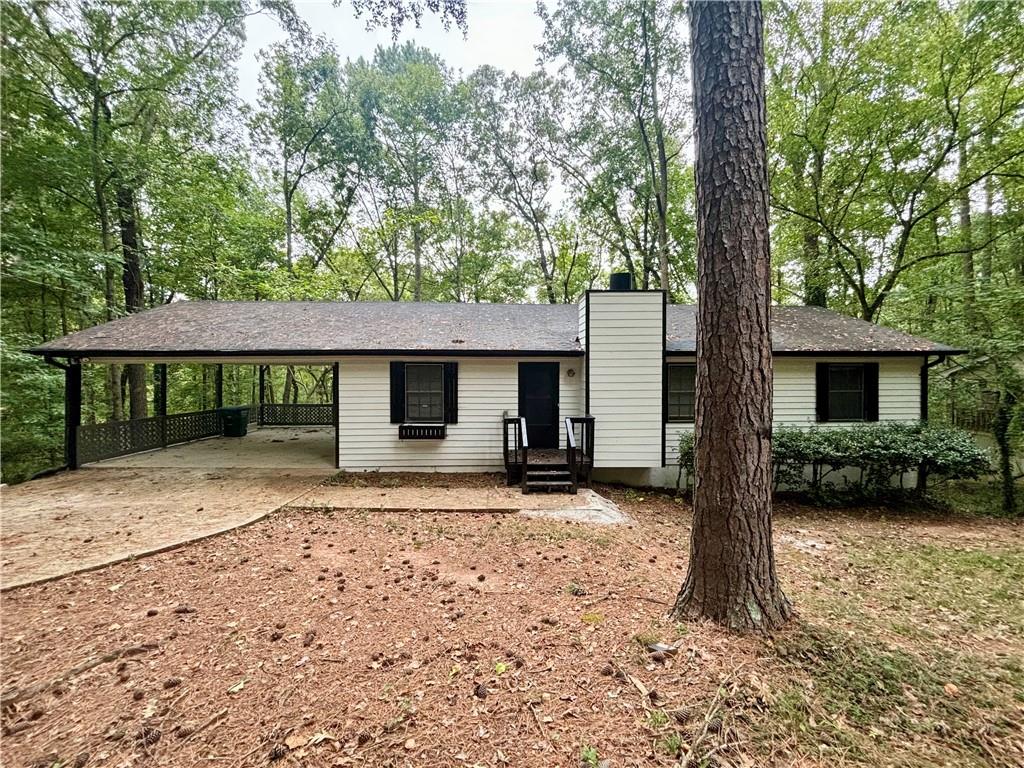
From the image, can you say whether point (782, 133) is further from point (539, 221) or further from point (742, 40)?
point (742, 40)

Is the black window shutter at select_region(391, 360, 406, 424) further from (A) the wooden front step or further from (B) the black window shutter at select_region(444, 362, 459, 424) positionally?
(A) the wooden front step

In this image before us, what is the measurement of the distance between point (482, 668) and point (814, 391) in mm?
8797

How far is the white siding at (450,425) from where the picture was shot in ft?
25.8

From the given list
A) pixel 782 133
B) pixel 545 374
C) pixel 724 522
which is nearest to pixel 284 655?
pixel 724 522

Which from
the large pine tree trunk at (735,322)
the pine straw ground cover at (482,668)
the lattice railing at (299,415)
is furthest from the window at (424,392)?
the lattice railing at (299,415)

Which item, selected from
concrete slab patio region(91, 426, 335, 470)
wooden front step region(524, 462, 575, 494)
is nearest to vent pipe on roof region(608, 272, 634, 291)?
wooden front step region(524, 462, 575, 494)

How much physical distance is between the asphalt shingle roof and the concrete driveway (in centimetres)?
232

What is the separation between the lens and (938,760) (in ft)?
5.33

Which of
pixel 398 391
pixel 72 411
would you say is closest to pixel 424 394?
pixel 398 391

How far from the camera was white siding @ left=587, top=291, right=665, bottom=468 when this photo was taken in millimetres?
7215

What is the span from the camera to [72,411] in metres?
7.83

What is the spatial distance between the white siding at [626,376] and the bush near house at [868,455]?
80 cm

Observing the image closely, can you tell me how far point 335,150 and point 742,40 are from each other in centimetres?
1908

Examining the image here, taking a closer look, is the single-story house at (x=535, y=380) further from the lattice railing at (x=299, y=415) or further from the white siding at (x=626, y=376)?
the lattice railing at (x=299, y=415)
